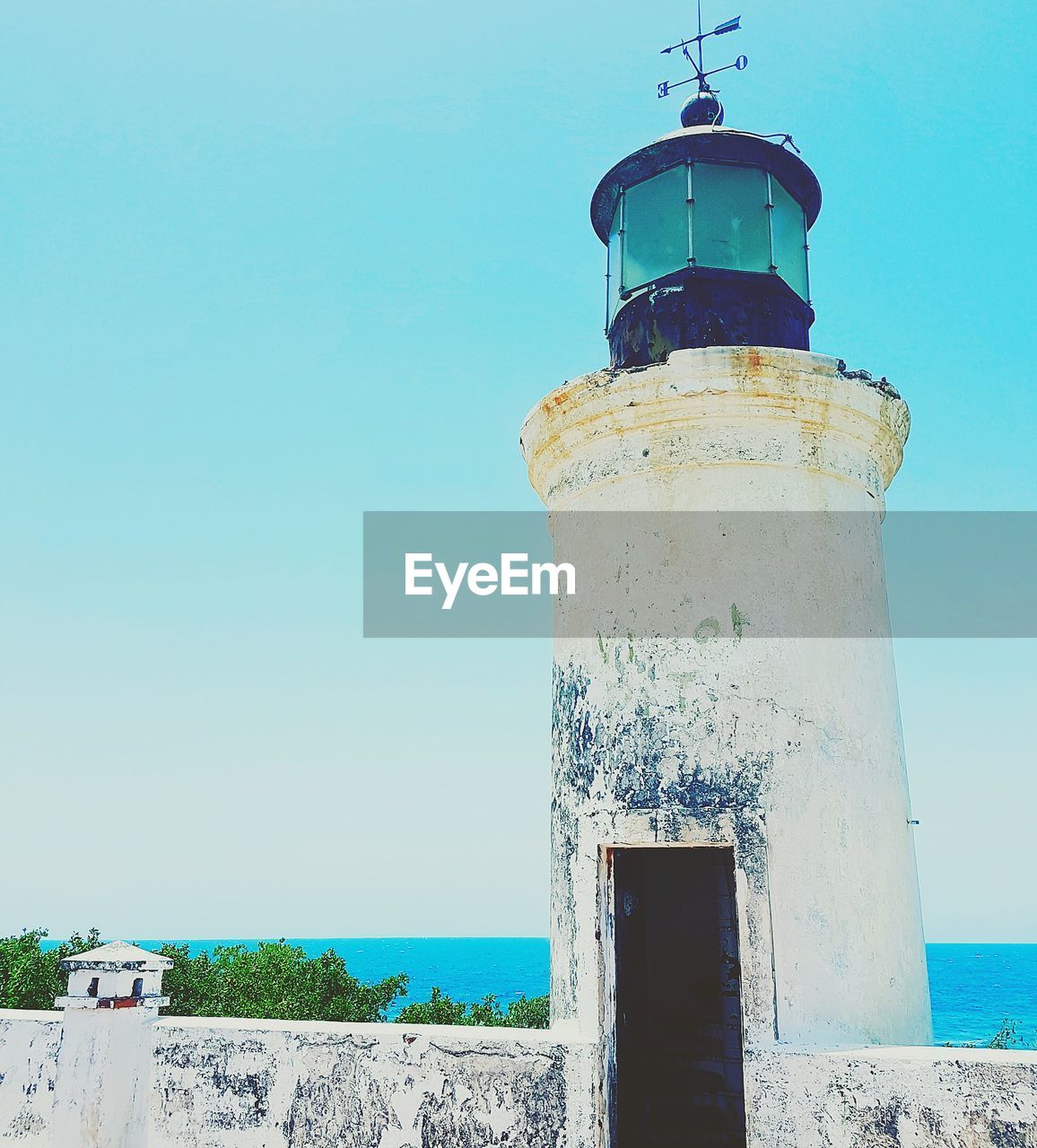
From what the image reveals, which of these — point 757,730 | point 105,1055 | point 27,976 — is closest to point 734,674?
point 757,730

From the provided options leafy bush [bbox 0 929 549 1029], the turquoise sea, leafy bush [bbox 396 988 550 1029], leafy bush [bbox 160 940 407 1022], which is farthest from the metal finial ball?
the turquoise sea

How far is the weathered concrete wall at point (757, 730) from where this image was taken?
12.5 feet

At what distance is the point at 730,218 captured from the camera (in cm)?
491

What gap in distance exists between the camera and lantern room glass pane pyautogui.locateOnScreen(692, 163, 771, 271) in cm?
483

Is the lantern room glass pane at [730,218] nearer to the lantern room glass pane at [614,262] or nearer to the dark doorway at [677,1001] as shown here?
the lantern room glass pane at [614,262]

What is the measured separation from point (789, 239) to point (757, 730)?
2567 millimetres

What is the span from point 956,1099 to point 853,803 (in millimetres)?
1110

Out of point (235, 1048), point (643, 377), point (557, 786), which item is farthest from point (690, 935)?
point (643, 377)

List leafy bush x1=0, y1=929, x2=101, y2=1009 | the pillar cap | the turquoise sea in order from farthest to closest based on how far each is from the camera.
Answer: the turquoise sea → leafy bush x1=0, y1=929, x2=101, y2=1009 → the pillar cap

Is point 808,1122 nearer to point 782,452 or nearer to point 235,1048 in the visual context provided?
point 235,1048

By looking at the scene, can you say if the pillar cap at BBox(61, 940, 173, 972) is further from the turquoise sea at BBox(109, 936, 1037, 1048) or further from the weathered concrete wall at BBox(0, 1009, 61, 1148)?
the turquoise sea at BBox(109, 936, 1037, 1048)

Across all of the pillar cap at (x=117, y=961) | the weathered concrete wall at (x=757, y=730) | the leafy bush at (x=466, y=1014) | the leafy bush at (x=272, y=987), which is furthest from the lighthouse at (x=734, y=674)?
the leafy bush at (x=272, y=987)

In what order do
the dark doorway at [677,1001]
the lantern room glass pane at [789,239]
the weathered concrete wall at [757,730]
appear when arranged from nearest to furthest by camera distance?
1. the weathered concrete wall at [757,730]
2. the dark doorway at [677,1001]
3. the lantern room glass pane at [789,239]

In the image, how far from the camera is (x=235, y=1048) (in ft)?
13.2
